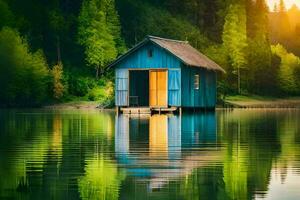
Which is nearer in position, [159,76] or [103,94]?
[159,76]

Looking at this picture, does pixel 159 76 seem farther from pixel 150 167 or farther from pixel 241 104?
pixel 150 167

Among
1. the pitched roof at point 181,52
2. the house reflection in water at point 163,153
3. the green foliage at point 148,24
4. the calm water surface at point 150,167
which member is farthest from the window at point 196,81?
the calm water surface at point 150,167

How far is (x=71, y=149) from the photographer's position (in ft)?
81.4

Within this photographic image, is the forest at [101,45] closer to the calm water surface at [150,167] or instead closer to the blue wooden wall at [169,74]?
the blue wooden wall at [169,74]

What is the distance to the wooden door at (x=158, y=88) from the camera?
66.8m

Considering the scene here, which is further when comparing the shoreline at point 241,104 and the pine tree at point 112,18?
the pine tree at point 112,18

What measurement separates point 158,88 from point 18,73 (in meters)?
15.7

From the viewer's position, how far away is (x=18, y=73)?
250 feet

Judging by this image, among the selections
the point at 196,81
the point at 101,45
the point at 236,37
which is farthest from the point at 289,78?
the point at 196,81

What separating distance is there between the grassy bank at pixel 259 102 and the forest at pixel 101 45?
1423mm

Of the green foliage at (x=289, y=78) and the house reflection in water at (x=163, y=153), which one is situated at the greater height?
the green foliage at (x=289, y=78)

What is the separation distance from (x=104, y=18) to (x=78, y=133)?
5840cm

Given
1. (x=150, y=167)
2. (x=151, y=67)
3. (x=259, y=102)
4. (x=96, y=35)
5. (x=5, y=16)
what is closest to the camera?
(x=150, y=167)

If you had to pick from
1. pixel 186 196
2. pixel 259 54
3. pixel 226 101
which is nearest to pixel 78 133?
pixel 186 196
